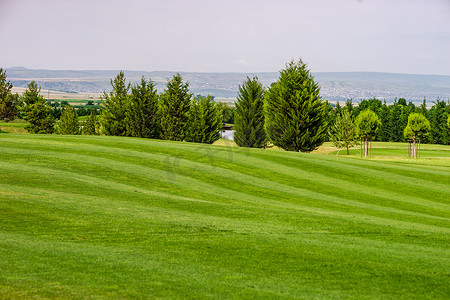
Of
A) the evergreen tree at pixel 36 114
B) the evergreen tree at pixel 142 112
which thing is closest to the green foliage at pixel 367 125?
the evergreen tree at pixel 142 112

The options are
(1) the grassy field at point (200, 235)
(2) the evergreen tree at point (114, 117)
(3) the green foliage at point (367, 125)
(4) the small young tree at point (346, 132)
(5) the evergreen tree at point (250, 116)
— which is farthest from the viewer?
(4) the small young tree at point (346, 132)

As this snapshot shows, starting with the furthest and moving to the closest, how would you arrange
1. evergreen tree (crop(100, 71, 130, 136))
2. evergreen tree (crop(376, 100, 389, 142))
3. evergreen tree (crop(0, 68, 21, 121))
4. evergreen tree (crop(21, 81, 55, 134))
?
evergreen tree (crop(376, 100, 389, 142))
evergreen tree (crop(0, 68, 21, 121))
evergreen tree (crop(21, 81, 55, 134))
evergreen tree (crop(100, 71, 130, 136))

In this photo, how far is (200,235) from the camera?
11.2 m

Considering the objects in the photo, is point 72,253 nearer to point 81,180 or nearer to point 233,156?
point 81,180

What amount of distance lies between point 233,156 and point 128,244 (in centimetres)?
1949

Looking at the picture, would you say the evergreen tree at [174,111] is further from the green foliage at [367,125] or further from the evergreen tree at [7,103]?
the evergreen tree at [7,103]

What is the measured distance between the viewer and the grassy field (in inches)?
311

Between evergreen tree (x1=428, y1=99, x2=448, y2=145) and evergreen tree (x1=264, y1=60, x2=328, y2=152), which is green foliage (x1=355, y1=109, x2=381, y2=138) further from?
evergreen tree (x1=428, y1=99, x2=448, y2=145)

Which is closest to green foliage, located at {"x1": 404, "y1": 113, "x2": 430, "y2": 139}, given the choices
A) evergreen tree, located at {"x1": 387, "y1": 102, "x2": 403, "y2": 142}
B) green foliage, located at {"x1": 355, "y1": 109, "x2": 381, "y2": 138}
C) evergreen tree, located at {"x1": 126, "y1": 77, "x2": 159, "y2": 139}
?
green foliage, located at {"x1": 355, "y1": 109, "x2": 381, "y2": 138}

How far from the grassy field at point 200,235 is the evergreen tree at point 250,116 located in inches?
1850

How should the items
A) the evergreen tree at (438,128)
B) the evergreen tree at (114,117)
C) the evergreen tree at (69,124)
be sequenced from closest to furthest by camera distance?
the evergreen tree at (114,117), the evergreen tree at (69,124), the evergreen tree at (438,128)

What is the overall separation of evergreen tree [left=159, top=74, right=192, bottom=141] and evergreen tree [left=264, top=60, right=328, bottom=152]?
14.1 metres

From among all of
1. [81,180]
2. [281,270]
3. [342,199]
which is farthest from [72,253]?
[342,199]

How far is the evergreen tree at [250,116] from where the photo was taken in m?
70.9
